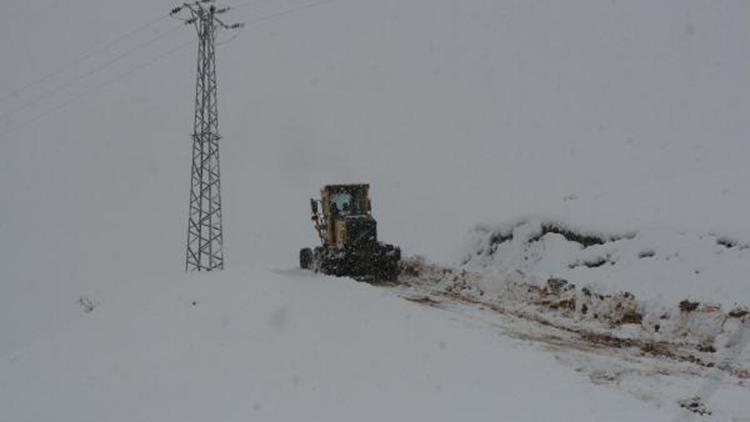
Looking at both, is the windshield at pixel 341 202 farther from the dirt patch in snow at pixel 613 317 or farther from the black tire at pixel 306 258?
the dirt patch in snow at pixel 613 317

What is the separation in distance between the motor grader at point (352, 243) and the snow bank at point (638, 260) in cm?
378

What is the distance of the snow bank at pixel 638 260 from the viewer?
45.0ft

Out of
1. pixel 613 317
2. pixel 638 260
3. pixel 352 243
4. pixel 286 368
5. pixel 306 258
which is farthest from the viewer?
pixel 306 258

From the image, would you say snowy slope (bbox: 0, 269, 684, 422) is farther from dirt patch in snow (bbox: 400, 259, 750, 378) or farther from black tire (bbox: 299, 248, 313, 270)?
black tire (bbox: 299, 248, 313, 270)

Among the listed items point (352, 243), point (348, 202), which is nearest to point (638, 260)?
point (352, 243)

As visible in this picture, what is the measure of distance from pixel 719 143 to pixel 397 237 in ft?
133

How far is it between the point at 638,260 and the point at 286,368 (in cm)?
967

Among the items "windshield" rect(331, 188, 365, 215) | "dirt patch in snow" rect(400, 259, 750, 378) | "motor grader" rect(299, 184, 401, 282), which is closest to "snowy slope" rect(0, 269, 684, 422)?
"dirt patch in snow" rect(400, 259, 750, 378)

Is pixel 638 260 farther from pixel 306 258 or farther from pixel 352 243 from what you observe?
pixel 306 258

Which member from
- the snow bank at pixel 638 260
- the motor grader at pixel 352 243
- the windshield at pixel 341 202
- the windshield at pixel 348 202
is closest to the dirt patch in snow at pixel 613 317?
the snow bank at pixel 638 260

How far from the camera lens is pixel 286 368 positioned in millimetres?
9906

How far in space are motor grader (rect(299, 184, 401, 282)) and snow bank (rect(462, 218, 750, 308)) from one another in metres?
3.78

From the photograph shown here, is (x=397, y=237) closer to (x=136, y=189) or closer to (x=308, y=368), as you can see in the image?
(x=308, y=368)

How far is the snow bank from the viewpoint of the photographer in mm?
13727
